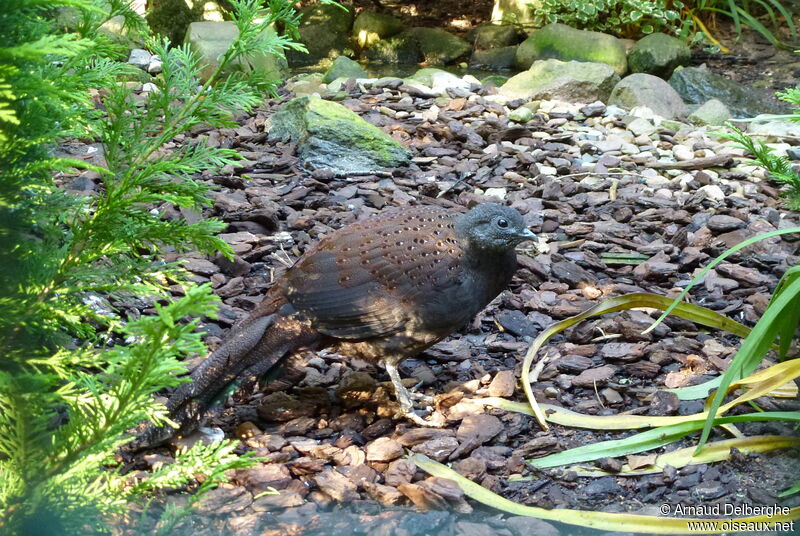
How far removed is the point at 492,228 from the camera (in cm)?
405

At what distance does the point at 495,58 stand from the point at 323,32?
2.73m

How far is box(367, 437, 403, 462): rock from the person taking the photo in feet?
12.0

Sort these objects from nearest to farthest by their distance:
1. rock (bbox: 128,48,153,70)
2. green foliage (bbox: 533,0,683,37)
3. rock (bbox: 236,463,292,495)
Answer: rock (bbox: 236,463,292,495) → rock (bbox: 128,48,153,70) → green foliage (bbox: 533,0,683,37)

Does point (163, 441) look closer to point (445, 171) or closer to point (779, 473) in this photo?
point (779, 473)

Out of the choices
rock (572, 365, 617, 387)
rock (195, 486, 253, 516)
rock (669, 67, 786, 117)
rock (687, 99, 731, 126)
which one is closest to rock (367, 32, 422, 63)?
rock (669, 67, 786, 117)

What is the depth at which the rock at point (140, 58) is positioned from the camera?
9.02 metres

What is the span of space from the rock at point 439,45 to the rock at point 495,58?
1.21ft

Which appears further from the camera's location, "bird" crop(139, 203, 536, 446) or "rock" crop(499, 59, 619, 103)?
"rock" crop(499, 59, 619, 103)

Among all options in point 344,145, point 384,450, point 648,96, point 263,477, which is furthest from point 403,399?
point 648,96

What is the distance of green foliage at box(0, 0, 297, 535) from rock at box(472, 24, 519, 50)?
1009cm

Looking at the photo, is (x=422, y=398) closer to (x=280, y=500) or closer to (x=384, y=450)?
(x=384, y=450)

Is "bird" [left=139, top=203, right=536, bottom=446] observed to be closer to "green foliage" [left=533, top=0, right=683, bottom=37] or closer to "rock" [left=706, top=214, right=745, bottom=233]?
"rock" [left=706, top=214, right=745, bottom=233]

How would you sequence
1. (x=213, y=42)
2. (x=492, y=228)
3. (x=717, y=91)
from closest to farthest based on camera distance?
(x=492, y=228) → (x=213, y=42) → (x=717, y=91)

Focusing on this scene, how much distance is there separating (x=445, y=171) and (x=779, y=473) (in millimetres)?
3634
